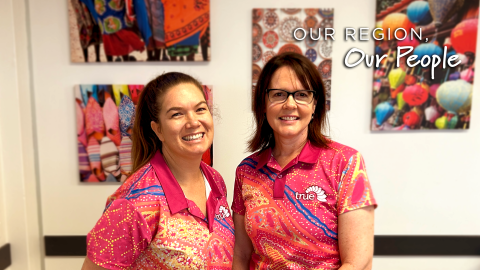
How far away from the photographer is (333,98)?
216cm

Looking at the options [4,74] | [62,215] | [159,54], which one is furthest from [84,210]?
[159,54]

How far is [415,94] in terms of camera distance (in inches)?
83.9

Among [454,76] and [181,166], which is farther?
[454,76]

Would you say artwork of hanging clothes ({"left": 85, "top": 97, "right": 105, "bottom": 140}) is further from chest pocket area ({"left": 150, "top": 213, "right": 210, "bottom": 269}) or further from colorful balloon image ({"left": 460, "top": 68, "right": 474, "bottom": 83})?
colorful balloon image ({"left": 460, "top": 68, "right": 474, "bottom": 83})

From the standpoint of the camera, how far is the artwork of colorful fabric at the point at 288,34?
6.81 feet

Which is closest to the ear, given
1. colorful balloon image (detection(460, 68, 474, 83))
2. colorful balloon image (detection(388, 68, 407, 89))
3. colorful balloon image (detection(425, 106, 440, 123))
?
colorful balloon image (detection(388, 68, 407, 89))

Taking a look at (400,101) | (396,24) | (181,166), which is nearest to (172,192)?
(181,166)

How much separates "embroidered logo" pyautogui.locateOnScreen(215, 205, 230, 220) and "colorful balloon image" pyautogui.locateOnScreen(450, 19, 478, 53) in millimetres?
1912

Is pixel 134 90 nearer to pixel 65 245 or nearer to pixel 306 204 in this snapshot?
pixel 65 245

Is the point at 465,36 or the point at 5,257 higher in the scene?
the point at 465,36

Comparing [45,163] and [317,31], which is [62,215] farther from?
[317,31]

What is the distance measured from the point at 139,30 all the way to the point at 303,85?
4.26 ft

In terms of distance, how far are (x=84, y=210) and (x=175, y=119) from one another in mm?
1443

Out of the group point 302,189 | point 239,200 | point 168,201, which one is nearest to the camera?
point 168,201
